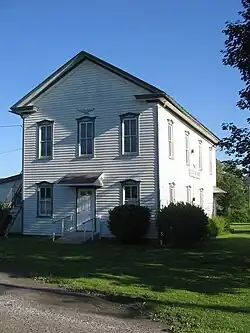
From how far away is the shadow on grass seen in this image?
12391 mm

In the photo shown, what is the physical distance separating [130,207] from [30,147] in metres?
7.64

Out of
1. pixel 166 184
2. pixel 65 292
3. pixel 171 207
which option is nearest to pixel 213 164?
pixel 166 184

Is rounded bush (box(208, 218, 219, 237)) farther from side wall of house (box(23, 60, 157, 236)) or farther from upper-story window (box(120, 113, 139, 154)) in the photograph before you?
upper-story window (box(120, 113, 139, 154))

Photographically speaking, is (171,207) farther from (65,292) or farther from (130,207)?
(65,292)

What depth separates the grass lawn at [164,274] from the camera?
884cm

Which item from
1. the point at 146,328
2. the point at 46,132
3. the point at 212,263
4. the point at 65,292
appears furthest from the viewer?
the point at 46,132

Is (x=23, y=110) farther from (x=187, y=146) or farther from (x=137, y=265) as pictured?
(x=137, y=265)

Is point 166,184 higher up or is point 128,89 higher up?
point 128,89

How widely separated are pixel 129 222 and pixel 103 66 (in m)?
8.72

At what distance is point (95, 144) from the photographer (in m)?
26.0

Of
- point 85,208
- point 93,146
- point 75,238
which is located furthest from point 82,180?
point 75,238

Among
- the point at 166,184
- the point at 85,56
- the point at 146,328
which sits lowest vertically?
the point at 146,328

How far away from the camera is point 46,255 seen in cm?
1880

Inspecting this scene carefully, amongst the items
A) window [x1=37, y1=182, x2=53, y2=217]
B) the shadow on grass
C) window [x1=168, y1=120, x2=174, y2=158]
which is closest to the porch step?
the shadow on grass
